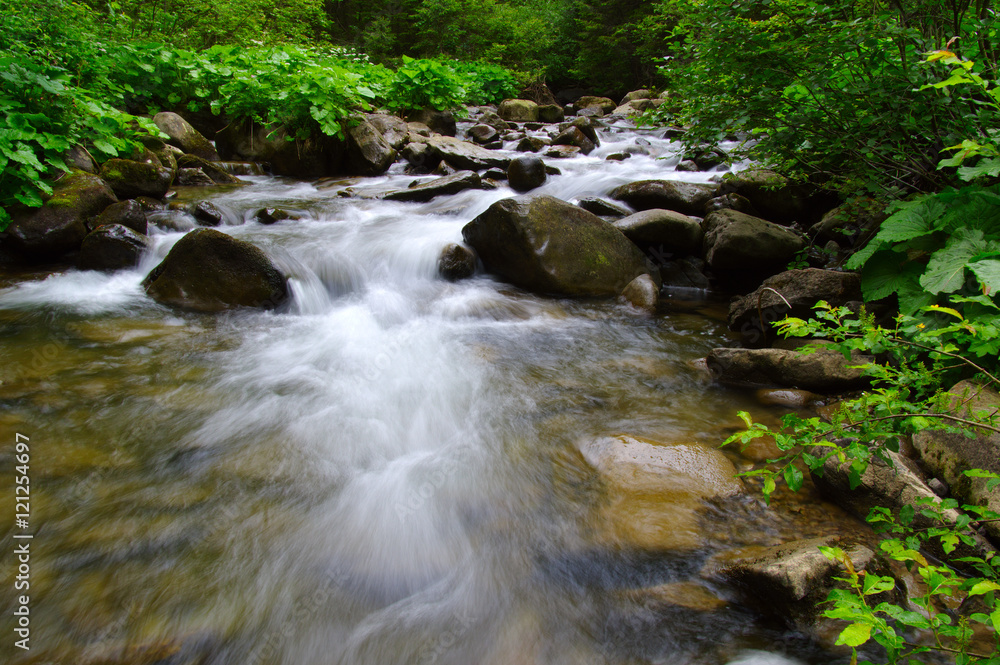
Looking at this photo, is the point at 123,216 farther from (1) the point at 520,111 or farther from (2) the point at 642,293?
(1) the point at 520,111

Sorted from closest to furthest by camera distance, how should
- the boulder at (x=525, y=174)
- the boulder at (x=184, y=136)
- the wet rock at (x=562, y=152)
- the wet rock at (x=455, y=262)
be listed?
the wet rock at (x=455, y=262)
the boulder at (x=525, y=174)
the boulder at (x=184, y=136)
the wet rock at (x=562, y=152)

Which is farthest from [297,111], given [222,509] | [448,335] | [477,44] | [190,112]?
[477,44]

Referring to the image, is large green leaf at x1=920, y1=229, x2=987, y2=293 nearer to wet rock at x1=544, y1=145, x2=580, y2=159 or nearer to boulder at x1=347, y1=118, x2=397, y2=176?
wet rock at x1=544, y1=145, x2=580, y2=159

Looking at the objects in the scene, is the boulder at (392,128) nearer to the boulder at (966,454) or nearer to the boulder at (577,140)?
the boulder at (577,140)

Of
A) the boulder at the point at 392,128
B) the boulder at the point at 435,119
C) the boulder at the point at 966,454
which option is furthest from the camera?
the boulder at the point at 435,119

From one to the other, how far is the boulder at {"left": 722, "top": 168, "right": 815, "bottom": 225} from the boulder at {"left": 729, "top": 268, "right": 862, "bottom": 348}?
8.03 ft

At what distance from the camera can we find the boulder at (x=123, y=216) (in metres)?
5.60

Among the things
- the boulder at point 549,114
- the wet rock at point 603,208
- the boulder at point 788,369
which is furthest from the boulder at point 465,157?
the boulder at point 549,114

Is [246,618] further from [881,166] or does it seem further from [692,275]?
[692,275]

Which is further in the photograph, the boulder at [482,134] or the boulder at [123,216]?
the boulder at [482,134]

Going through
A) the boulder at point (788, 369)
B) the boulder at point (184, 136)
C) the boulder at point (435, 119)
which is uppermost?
the boulder at point (435, 119)

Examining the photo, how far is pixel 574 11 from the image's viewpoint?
21.7 metres

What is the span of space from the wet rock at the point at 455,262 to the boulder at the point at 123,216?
3412 mm

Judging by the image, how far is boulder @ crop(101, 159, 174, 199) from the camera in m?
6.34
